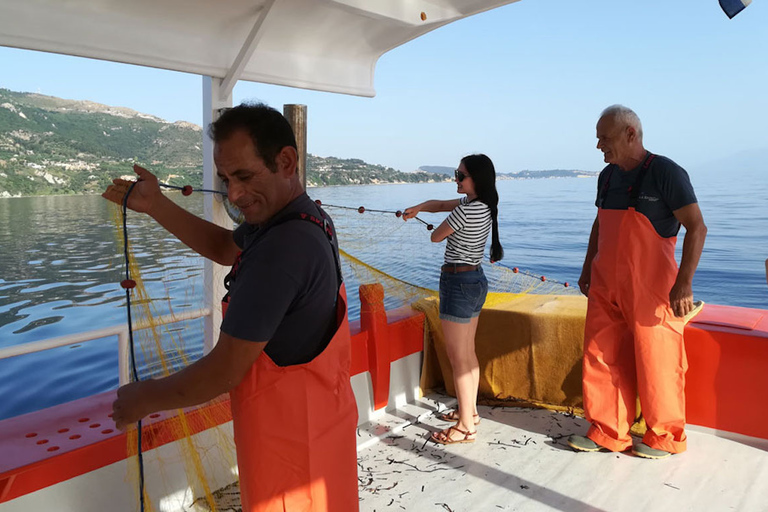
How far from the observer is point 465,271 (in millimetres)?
3297

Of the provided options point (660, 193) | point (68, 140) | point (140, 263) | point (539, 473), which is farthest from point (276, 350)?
point (68, 140)

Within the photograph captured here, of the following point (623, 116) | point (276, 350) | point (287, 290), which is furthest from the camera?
point (623, 116)

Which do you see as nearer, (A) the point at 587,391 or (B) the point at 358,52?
(A) the point at 587,391

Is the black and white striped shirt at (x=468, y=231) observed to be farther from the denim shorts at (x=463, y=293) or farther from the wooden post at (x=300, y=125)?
the wooden post at (x=300, y=125)

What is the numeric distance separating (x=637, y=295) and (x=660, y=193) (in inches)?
20.3

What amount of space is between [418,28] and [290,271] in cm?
260

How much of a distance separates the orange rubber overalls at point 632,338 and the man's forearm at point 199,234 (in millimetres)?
2098

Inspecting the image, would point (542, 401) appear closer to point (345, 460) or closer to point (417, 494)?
point (417, 494)

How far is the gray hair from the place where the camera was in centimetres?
300

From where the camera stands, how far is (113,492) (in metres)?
2.34

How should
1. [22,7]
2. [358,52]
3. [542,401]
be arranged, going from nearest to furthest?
[22,7] → [358,52] → [542,401]

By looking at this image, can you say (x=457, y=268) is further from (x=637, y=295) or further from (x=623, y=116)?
(x=623, y=116)

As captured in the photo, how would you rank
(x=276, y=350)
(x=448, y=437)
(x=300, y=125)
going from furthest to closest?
(x=300, y=125) → (x=448, y=437) → (x=276, y=350)

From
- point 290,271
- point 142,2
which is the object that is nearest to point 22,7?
point 142,2
